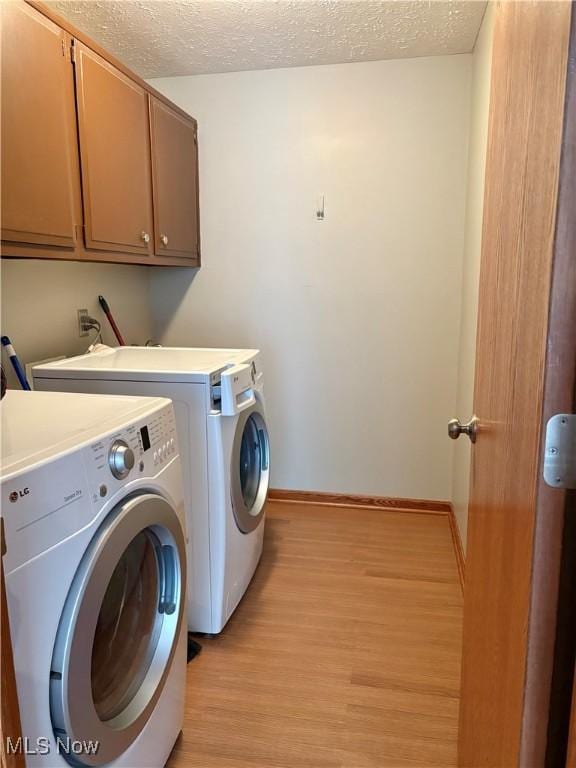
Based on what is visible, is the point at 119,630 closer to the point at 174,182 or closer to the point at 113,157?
the point at 113,157

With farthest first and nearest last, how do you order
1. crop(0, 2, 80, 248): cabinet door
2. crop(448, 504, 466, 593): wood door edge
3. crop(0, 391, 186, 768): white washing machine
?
1. crop(448, 504, 466, 593): wood door edge
2. crop(0, 2, 80, 248): cabinet door
3. crop(0, 391, 186, 768): white washing machine

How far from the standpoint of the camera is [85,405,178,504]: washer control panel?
1041mm

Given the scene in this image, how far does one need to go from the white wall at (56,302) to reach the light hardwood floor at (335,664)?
1.28m

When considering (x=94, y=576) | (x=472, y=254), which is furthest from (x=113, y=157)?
(x=94, y=576)

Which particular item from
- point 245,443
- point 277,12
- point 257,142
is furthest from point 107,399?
point 257,142

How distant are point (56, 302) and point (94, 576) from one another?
160 centimetres

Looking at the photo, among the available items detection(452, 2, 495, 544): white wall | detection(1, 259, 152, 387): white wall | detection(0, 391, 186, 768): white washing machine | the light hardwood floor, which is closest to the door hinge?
detection(0, 391, 186, 768): white washing machine

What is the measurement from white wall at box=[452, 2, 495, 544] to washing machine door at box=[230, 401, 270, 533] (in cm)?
87

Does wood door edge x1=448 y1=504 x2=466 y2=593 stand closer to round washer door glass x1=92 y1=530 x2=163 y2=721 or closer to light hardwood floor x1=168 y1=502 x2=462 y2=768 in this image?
light hardwood floor x1=168 y1=502 x2=462 y2=768

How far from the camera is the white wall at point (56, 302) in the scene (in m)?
2.04

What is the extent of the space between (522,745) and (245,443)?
1.62m

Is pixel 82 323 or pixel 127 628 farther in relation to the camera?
pixel 82 323

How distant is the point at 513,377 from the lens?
82cm

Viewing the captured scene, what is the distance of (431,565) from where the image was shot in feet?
8.15
